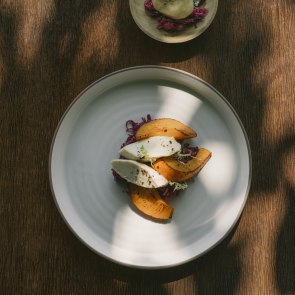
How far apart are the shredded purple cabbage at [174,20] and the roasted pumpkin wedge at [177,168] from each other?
347 mm

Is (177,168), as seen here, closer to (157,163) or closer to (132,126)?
(157,163)

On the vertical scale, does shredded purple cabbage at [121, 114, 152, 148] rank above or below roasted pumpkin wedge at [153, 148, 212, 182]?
above

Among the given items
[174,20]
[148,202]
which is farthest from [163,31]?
[148,202]

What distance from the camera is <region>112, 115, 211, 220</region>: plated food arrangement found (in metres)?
1.46

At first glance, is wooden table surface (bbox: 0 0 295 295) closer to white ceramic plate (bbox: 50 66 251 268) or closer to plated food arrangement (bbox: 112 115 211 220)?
white ceramic plate (bbox: 50 66 251 268)

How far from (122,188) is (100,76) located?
12.1 inches

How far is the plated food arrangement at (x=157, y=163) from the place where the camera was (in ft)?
4.78

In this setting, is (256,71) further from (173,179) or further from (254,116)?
(173,179)

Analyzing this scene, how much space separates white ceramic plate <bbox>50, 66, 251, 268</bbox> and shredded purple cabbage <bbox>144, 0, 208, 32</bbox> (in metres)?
0.12

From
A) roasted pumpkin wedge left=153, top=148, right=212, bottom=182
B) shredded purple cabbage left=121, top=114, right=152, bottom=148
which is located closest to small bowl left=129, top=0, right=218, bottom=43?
shredded purple cabbage left=121, top=114, right=152, bottom=148

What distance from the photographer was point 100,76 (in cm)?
158

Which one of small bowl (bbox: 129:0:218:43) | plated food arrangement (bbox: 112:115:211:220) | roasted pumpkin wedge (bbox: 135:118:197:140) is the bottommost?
plated food arrangement (bbox: 112:115:211:220)

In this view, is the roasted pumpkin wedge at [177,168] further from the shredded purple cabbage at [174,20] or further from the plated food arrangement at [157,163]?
the shredded purple cabbage at [174,20]

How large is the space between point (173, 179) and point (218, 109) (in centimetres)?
23
